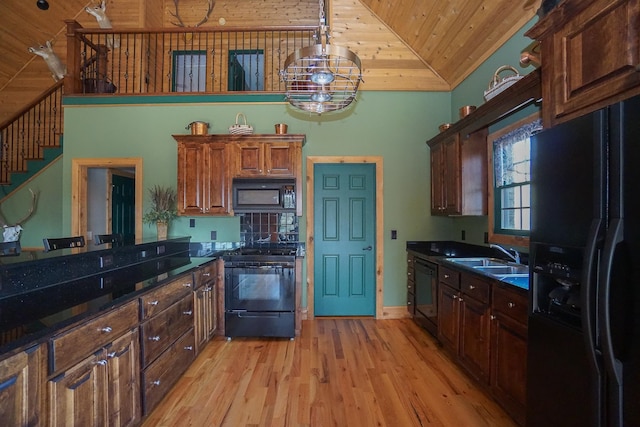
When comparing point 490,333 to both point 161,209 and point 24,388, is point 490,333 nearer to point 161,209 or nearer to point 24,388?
point 24,388

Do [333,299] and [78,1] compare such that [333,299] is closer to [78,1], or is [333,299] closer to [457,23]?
[457,23]

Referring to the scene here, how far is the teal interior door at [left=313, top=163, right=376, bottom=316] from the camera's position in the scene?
13.9ft

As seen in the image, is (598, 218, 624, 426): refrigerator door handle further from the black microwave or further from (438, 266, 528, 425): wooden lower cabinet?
the black microwave

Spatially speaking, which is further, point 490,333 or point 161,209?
point 161,209

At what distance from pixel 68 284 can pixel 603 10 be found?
3139 millimetres

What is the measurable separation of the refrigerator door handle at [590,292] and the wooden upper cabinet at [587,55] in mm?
598

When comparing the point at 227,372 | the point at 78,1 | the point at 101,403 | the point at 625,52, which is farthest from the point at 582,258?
the point at 78,1

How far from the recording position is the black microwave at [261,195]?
3.74 metres

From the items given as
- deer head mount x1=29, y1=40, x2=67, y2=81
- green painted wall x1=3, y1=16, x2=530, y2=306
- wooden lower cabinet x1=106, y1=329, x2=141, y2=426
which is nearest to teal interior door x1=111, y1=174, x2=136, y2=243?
green painted wall x1=3, y1=16, x2=530, y2=306

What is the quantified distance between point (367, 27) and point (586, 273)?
4009 millimetres

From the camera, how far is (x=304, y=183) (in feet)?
13.5

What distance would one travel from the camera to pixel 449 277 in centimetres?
292

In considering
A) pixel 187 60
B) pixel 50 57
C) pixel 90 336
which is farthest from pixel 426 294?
pixel 50 57

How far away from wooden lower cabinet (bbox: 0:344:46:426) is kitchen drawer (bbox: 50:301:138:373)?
0.20 feet
